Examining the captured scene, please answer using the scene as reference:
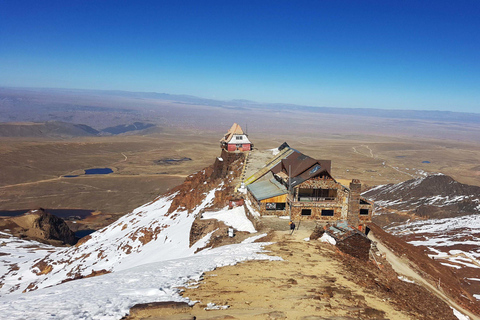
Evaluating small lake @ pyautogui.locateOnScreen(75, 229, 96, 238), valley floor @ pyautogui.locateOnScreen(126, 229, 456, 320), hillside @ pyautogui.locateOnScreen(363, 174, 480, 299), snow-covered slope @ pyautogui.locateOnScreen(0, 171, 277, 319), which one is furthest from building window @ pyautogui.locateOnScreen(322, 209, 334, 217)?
small lake @ pyautogui.locateOnScreen(75, 229, 96, 238)

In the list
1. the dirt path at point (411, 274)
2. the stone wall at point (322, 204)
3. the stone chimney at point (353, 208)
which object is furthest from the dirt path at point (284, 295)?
the stone chimney at point (353, 208)

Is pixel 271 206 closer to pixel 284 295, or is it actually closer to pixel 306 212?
pixel 306 212

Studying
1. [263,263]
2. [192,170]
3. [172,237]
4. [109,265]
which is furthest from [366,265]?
[192,170]

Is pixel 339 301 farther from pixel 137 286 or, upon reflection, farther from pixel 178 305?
pixel 137 286

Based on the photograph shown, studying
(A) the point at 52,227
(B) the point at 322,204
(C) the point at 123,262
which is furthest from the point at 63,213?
(B) the point at 322,204

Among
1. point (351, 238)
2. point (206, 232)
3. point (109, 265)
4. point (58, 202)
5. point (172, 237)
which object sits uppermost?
point (351, 238)

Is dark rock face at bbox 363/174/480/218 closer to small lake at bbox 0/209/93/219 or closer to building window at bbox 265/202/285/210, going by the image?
building window at bbox 265/202/285/210
